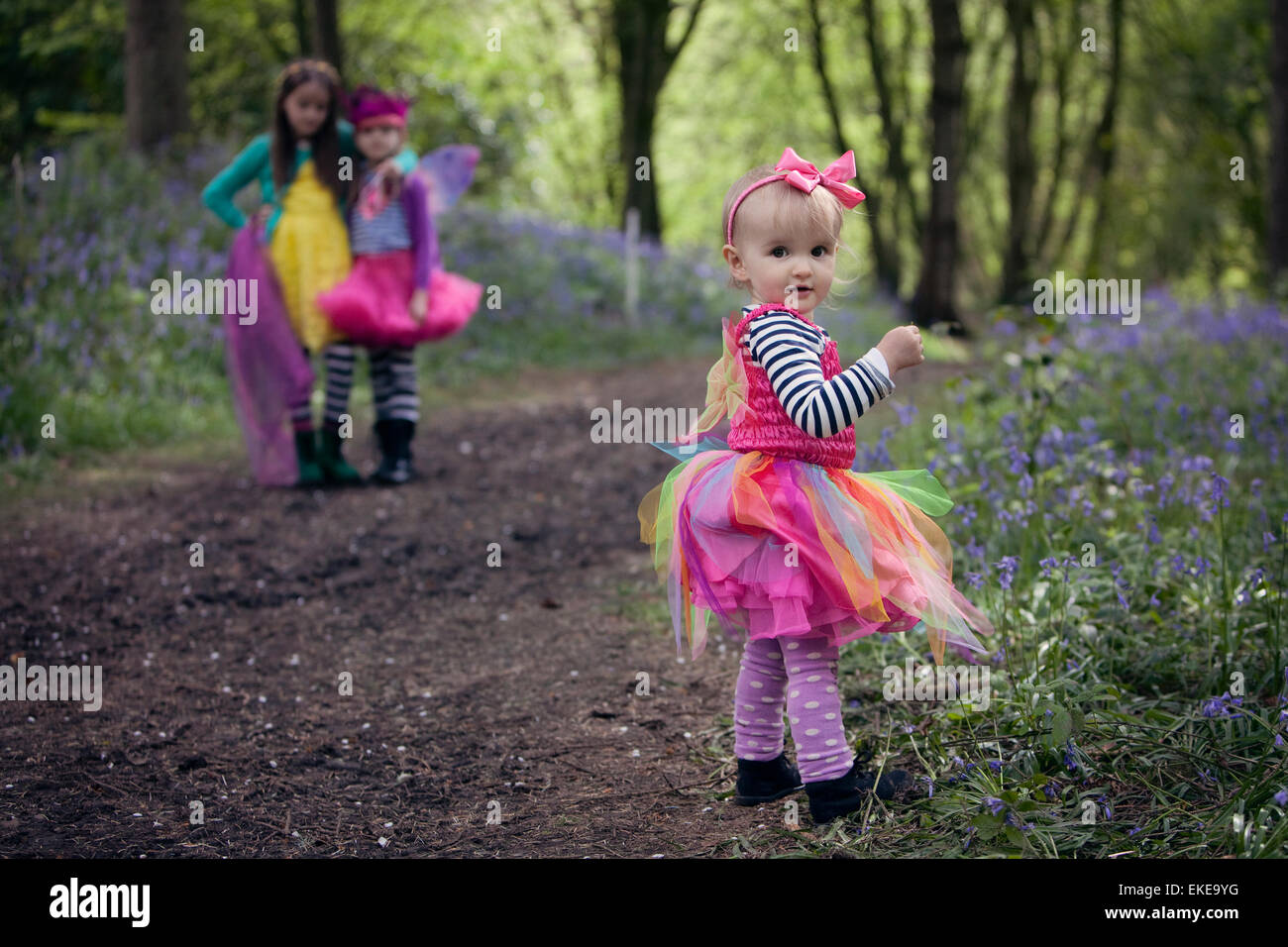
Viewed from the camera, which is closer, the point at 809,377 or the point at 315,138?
the point at 809,377

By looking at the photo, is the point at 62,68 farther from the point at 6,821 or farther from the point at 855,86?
the point at 855,86

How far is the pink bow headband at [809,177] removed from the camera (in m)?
2.87

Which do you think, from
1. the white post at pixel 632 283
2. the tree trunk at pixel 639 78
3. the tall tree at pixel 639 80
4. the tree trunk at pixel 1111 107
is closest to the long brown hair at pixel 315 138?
the white post at pixel 632 283

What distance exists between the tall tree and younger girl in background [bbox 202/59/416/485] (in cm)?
1003

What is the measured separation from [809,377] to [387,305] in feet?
13.7

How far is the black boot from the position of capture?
6.79 meters

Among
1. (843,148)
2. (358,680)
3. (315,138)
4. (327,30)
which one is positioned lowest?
(358,680)

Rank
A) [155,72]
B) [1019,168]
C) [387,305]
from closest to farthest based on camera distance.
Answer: [387,305] → [155,72] → [1019,168]

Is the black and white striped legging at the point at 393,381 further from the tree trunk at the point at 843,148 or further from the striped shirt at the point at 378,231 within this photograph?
the tree trunk at the point at 843,148

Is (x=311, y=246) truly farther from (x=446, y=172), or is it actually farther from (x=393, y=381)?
(x=446, y=172)

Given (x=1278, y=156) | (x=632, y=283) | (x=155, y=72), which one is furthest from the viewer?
(x=632, y=283)

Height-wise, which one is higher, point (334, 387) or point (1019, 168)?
point (1019, 168)

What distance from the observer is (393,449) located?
6828mm

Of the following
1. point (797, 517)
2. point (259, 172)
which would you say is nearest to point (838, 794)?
point (797, 517)
